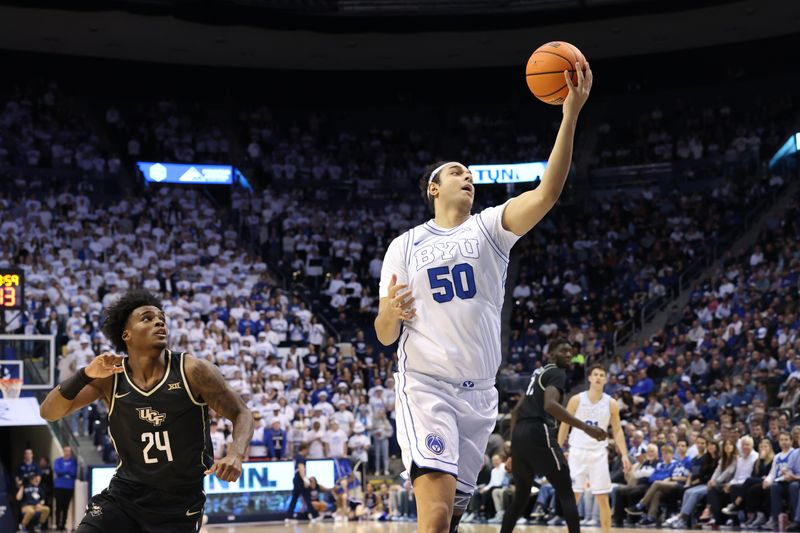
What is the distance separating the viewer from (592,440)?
38.9 ft

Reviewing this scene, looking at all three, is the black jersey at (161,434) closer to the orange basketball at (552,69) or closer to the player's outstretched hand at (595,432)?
the orange basketball at (552,69)

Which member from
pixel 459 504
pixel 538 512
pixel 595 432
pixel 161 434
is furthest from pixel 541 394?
pixel 538 512

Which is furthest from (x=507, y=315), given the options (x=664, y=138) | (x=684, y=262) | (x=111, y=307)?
(x=111, y=307)

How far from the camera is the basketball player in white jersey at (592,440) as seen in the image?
11.5 metres

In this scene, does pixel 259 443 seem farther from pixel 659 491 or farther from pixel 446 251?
pixel 446 251

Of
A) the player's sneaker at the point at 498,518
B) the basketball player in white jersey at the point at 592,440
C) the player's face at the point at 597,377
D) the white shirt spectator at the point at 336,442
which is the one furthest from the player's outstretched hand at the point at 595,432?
the white shirt spectator at the point at 336,442

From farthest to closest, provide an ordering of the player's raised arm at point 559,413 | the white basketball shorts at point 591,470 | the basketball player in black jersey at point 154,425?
the white basketball shorts at point 591,470 → the player's raised arm at point 559,413 → the basketball player in black jersey at point 154,425

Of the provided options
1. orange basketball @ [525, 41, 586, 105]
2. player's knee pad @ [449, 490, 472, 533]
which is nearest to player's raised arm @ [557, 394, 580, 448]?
player's knee pad @ [449, 490, 472, 533]

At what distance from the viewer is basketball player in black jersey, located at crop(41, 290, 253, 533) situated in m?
5.34

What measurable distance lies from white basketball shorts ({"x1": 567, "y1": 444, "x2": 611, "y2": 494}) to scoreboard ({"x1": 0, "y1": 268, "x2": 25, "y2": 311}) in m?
8.94

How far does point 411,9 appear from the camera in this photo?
28.9 m

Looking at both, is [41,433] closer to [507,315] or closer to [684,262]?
[507,315]

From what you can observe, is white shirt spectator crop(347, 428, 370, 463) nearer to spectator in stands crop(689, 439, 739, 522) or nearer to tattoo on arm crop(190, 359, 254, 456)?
spectator in stands crop(689, 439, 739, 522)

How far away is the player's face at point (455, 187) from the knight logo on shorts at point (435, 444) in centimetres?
133
